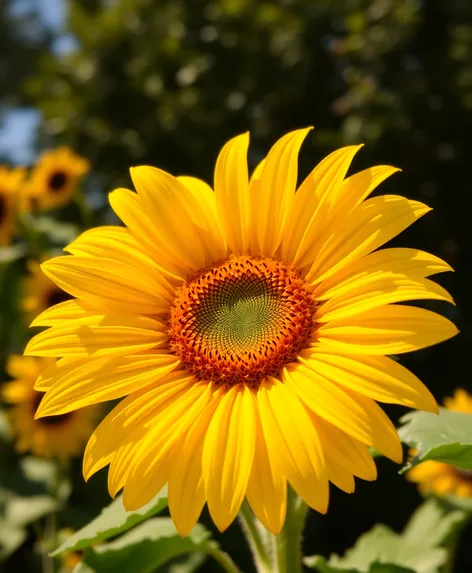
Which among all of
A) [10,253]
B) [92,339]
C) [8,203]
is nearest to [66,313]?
[92,339]

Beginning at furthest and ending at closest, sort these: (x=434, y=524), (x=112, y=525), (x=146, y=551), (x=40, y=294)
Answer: (x=40, y=294), (x=434, y=524), (x=146, y=551), (x=112, y=525)

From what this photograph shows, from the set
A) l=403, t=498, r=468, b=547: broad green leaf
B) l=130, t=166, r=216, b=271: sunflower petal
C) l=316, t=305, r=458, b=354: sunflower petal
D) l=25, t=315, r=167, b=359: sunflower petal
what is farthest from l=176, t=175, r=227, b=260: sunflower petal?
l=403, t=498, r=468, b=547: broad green leaf

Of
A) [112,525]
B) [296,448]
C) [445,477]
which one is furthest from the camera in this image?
[445,477]

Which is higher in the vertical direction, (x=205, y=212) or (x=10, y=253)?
(x=10, y=253)

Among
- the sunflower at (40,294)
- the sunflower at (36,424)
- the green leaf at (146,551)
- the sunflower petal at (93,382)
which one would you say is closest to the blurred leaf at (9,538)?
the sunflower at (36,424)

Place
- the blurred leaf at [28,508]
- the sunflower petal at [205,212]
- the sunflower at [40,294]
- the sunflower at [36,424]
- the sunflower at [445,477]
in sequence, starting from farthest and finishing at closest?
the sunflower at [40,294] → the sunflower at [36,424] → the blurred leaf at [28,508] → the sunflower at [445,477] → the sunflower petal at [205,212]

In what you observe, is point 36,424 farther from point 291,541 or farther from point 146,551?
point 291,541

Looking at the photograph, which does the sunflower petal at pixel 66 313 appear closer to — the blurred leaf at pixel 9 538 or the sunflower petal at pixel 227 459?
the sunflower petal at pixel 227 459
